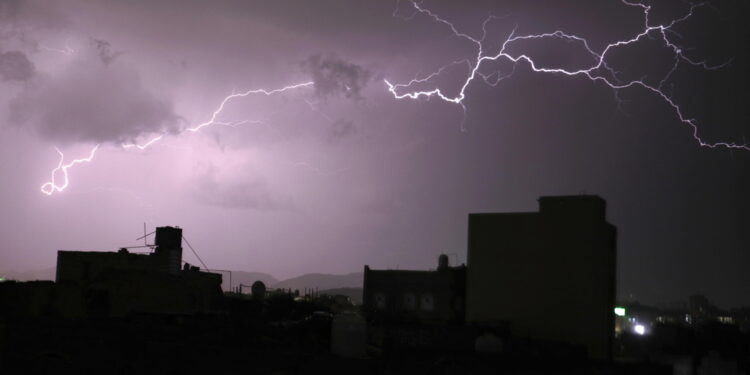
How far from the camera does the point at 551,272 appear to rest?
33.7 meters

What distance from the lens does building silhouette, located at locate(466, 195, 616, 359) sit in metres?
32.8

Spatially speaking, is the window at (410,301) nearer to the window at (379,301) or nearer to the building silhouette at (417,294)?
the building silhouette at (417,294)

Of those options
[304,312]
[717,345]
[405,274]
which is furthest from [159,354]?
[717,345]

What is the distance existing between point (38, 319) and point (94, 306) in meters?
8.18

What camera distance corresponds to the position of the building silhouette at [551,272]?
3275cm

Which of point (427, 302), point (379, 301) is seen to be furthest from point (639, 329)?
point (379, 301)

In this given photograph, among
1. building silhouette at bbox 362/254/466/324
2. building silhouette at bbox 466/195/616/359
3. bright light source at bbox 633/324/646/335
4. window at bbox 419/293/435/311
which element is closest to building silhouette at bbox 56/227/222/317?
building silhouette at bbox 362/254/466/324

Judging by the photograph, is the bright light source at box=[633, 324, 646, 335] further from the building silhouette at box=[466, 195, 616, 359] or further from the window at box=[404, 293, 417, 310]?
the building silhouette at box=[466, 195, 616, 359]

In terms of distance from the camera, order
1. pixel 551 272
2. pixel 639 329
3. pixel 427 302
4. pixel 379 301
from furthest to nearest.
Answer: pixel 639 329
pixel 379 301
pixel 427 302
pixel 551 272

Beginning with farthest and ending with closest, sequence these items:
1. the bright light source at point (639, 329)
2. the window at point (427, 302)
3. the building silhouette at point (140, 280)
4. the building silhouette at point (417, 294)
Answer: the bright light source at point (639, 329)
the window at point (427, 302)
the building silhouette at point (417, 294)
the building silhouette at point (140, 280)

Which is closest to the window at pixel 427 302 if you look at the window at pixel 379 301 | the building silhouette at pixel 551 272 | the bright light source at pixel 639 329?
the window at pixel 379 301

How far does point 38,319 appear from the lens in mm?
22281

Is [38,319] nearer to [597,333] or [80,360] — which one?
[80,360]

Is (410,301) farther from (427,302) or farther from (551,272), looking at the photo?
(551,272)
